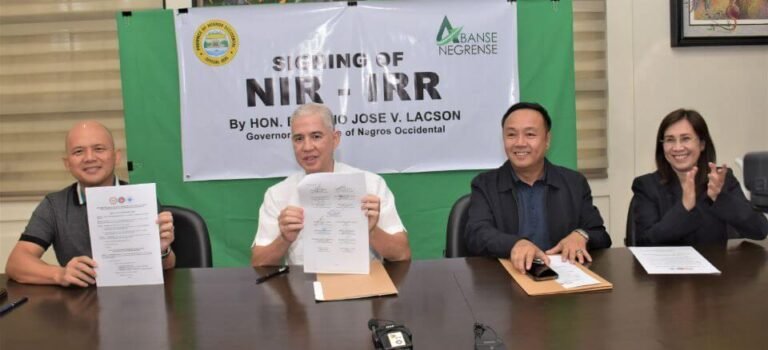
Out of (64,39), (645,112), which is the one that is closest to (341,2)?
(64,39)

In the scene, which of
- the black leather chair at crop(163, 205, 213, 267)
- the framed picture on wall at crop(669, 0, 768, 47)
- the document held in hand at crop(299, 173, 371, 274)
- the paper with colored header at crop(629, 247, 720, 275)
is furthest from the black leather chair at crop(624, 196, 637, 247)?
the black leather chair at crop(163, 205, 213, 267)

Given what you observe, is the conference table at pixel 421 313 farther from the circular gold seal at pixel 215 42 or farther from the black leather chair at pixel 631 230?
the circular gold seal at pixel 215 42

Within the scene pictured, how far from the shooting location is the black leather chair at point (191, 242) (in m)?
2.38

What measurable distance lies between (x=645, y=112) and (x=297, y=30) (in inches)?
82.6

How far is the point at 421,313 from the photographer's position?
5.15ft

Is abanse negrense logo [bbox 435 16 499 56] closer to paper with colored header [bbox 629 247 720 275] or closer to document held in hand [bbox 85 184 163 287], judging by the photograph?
paper with colored header [bbox 629 247 720 275]

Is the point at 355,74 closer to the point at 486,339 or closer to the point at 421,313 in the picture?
the point at 421,313

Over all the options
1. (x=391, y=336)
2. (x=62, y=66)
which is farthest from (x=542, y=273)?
(x=62, y=66)

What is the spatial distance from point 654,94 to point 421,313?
2784mm

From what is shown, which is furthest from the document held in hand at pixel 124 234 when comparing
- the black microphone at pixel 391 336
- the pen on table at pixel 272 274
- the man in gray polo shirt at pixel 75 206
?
the black microphone at pixel 391 336

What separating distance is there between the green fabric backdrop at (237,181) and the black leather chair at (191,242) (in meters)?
1.16

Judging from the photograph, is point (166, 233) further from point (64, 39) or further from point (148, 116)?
point (64, 39)

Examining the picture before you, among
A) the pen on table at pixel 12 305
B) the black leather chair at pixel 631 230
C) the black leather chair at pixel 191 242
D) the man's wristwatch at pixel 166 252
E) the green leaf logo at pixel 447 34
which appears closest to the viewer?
the pen on table at pixel 12 305

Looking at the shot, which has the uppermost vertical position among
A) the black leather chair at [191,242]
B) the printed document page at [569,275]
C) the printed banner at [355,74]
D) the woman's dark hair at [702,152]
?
the printed banner at [355,74]
